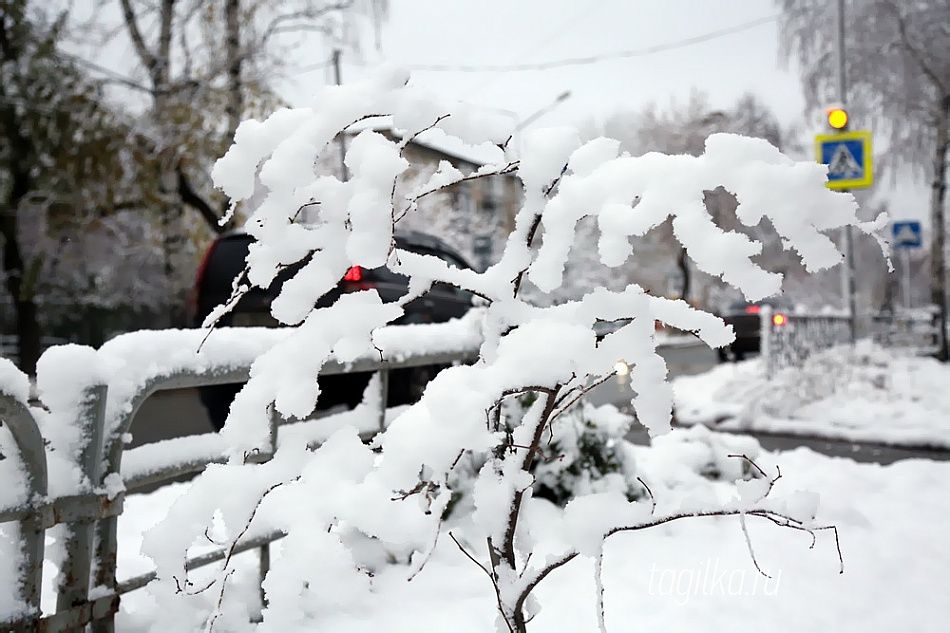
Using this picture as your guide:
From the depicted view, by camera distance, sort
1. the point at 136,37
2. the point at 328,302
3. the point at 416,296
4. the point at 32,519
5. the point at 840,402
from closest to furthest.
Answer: the point at 416,296 < the point at 32,519 < the point at 328,302 < the point at 840,402 < the point at 136,37

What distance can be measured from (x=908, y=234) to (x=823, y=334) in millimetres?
3737

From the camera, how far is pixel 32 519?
5.28 ft

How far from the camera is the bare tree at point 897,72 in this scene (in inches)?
487

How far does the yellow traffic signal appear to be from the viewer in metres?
8.74

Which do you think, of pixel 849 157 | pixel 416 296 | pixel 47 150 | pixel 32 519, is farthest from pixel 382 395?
pixel 47 150

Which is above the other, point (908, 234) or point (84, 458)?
point (908, 234)

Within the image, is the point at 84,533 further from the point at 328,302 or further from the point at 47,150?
the point at 47,150

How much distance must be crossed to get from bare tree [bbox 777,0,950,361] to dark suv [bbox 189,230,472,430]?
399 inches

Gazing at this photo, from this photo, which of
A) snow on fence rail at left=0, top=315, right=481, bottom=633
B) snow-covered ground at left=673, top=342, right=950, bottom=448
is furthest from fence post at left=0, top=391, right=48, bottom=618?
snow-covered ground at left=673, top=342, right=950, bottom=448

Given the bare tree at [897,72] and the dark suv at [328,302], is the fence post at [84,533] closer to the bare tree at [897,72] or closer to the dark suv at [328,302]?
the dark suv at [328,302]

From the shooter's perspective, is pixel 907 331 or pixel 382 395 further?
pixel 907 331

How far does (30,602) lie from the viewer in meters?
1.59

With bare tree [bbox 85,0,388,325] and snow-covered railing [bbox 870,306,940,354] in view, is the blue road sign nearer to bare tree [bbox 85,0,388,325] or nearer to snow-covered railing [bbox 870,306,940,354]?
snow-covered railing [bbox 870,306,940,354]

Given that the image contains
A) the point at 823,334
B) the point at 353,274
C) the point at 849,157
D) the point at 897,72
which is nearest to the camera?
the point at 353,274
